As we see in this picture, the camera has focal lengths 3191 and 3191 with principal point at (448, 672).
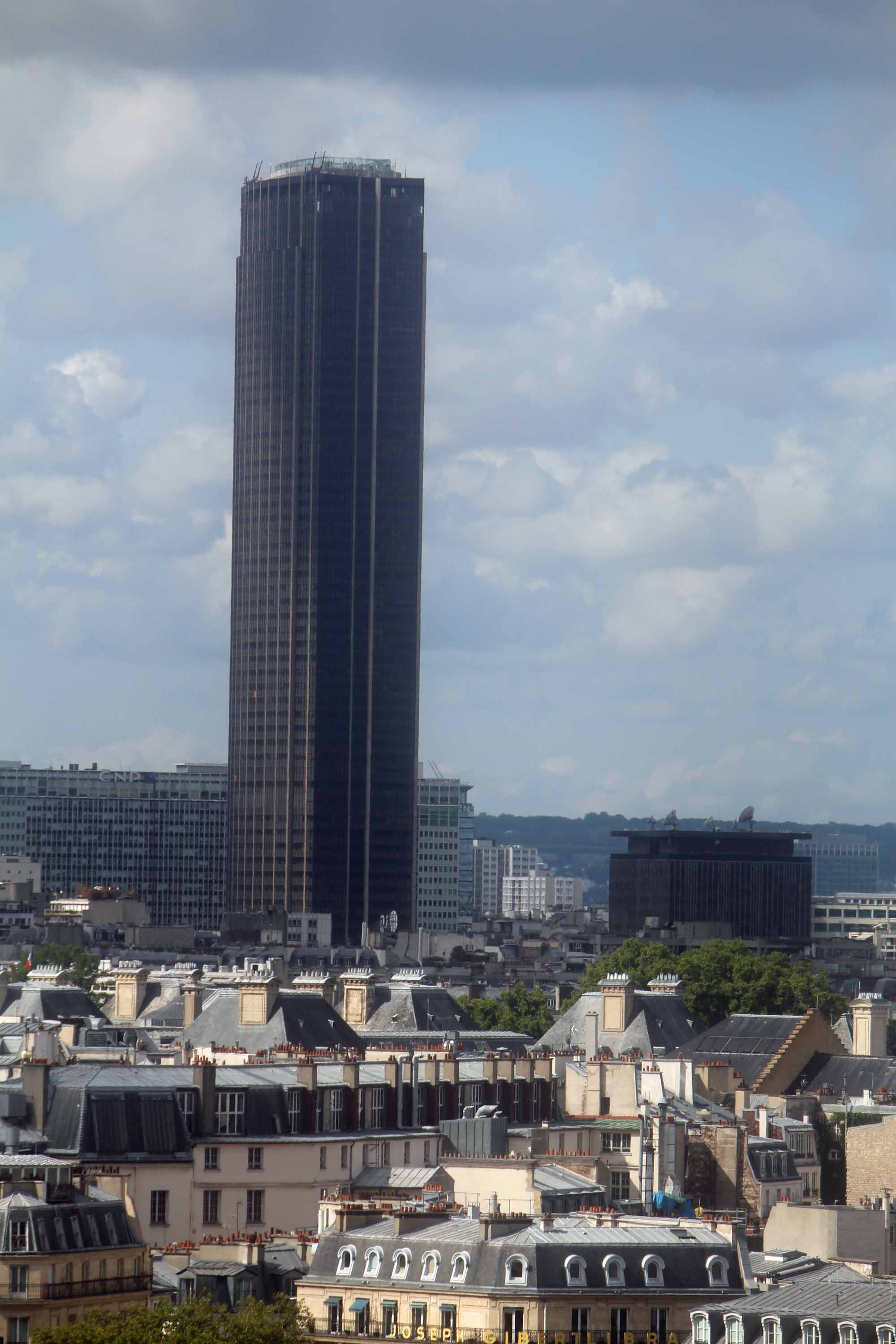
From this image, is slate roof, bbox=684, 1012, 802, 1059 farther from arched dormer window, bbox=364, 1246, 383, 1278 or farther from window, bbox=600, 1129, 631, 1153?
arched dormer window, bbox=364, 1246, 383, 1278

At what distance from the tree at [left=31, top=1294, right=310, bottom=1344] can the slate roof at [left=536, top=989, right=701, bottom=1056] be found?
63.4 m

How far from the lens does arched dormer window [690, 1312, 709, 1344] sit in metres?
71.2

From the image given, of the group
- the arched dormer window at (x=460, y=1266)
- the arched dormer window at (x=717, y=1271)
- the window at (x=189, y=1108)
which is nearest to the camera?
the arched dormer window at (x=460, y=1266)

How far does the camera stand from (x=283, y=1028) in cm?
11969

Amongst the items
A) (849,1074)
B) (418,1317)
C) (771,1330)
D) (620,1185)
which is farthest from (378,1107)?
(849,1074)

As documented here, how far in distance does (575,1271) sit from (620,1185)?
1228 inches

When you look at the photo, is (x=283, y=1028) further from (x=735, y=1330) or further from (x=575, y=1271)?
(x=735, y=1330)

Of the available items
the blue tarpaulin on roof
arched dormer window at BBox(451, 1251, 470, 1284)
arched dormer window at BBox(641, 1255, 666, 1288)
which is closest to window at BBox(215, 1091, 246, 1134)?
the blue tarpaulin on roof

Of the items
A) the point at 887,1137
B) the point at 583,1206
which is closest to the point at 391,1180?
the point at 583,1206

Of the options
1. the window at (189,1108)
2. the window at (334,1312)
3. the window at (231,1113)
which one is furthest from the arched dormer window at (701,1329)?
the window at (231,1113)

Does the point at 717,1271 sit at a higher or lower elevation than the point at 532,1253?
lower

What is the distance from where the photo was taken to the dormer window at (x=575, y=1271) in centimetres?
7581

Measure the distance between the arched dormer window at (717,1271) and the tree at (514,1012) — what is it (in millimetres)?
94543

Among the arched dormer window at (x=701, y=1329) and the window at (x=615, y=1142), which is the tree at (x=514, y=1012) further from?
the arched dormer window at (x=701, y=1329)
